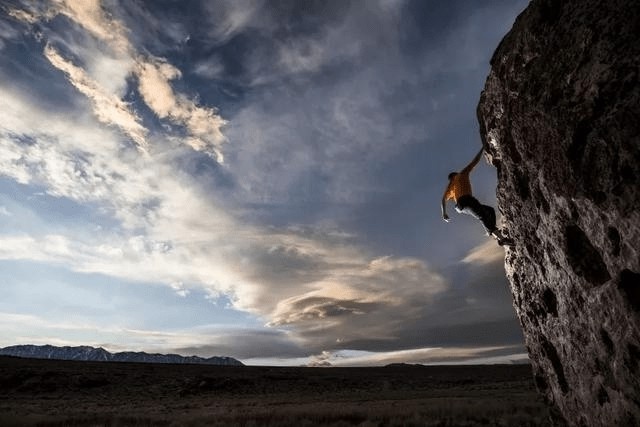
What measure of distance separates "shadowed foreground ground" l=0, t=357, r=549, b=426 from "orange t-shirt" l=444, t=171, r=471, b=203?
13.4m

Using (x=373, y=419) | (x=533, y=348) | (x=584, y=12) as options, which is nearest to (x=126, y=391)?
(x=373, y=419)

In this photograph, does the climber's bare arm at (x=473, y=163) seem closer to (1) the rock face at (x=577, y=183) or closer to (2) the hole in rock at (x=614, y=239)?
(1) the rock face at (x=577, y=183)

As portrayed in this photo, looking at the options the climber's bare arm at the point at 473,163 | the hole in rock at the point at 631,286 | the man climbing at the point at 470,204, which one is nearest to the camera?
the hole in rock at the point at 631,286

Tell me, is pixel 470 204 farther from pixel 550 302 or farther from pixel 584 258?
pixel 584 258

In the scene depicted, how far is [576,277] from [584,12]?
2485 millimetres

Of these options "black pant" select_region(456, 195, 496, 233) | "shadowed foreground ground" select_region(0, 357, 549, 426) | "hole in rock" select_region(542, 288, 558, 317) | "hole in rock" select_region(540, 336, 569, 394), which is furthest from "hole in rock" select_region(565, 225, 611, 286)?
"shadowed foreground ground" select_region(0, 357, 549, 426)

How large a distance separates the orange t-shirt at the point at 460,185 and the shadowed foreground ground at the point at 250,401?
13390mm

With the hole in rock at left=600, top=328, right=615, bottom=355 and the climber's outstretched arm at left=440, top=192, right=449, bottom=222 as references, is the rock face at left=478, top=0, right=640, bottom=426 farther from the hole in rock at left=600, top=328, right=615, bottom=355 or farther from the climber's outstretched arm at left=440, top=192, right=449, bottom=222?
the climber's outstretched arm at left=440, top=192, right=449, bottom=222

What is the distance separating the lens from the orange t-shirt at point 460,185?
735 centimetres

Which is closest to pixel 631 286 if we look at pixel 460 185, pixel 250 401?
pixel 460 185

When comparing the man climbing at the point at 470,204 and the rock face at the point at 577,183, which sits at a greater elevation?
the man climbing at the point at 470,204

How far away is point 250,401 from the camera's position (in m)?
38.5

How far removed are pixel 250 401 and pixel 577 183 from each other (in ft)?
129

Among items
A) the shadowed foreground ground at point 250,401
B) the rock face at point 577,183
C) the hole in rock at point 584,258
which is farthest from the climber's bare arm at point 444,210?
the shadowed foreground ground at point 250,401
